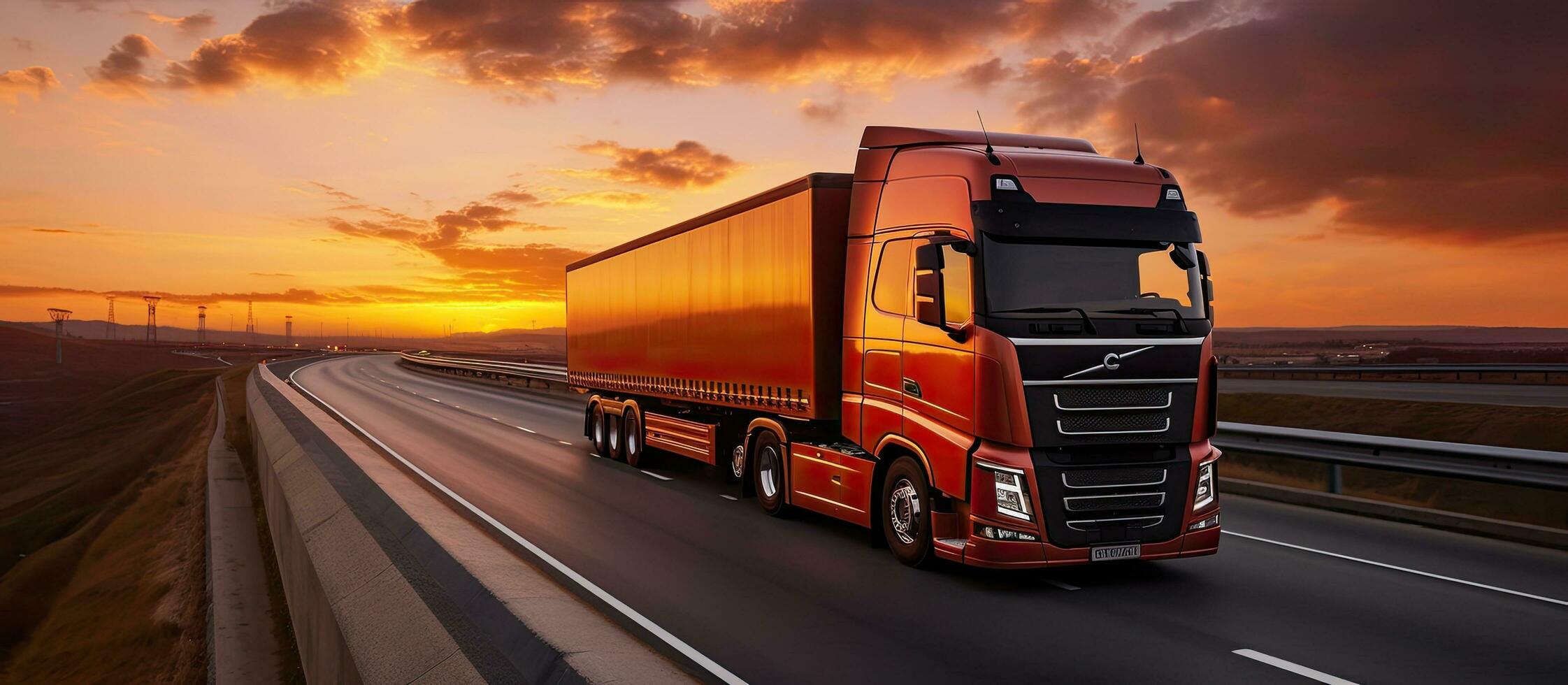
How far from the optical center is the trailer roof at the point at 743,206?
10852 millimetres

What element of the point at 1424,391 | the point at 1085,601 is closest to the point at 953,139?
the point at 1085,601

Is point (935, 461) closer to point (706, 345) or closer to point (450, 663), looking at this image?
point (450, 663)

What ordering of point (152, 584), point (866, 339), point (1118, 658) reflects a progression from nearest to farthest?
1. point (1118, 658)
2. point (866, 339)
3. point (152, 584)

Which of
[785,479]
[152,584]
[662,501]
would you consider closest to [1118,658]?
[785,479]

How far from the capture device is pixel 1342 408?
27.0 m

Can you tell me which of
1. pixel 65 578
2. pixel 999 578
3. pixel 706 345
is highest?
pixel 706 345

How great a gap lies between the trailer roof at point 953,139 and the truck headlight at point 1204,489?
3.55 meters

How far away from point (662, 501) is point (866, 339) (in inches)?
179

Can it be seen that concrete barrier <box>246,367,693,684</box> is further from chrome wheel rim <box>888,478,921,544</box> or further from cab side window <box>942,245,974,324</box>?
cab side window <box>942,245,974,324</box>

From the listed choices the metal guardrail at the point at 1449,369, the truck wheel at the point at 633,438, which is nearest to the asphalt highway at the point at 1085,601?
the truck wheel at the point at 633,438

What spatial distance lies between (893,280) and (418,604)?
5.45 metres

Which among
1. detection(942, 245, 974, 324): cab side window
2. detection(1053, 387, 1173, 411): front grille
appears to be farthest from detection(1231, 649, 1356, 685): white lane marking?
detection(942, 245, 974, 324): cab side window

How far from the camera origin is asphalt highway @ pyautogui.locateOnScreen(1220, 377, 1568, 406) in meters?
28.1

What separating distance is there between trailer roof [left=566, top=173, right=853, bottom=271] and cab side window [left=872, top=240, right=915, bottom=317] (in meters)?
1.32
